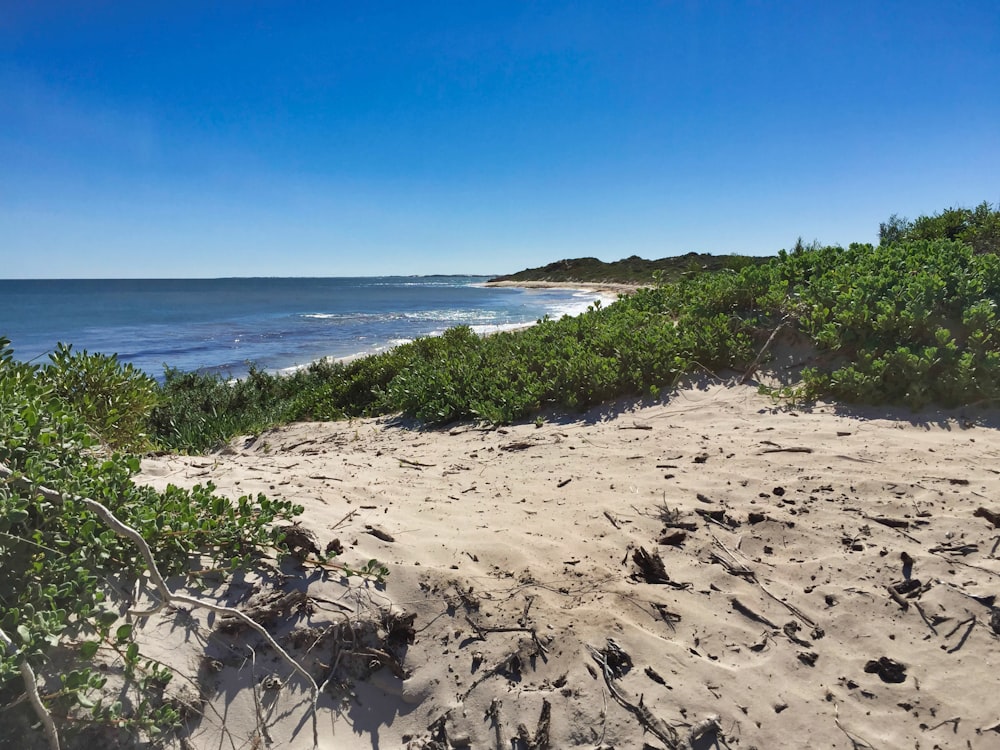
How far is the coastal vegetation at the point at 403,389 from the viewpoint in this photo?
2045mm

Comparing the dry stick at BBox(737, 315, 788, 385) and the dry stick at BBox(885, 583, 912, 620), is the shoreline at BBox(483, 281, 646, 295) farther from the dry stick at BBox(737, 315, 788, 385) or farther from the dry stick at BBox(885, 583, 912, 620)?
the dry stick at BBox(885, 583, 912, 620)

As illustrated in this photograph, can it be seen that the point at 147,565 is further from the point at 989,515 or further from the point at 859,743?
the point at 989,515

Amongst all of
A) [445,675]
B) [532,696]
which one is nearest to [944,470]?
[532,696]

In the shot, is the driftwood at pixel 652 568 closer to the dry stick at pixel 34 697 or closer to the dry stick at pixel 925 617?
the dry stick at pixel 925 617

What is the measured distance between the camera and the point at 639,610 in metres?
2.78

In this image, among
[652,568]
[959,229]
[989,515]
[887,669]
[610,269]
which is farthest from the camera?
[610,269]

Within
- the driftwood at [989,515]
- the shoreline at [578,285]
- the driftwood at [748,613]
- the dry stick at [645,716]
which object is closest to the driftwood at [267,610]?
the dry stick at [645,716]

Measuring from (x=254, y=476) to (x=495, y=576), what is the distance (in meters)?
2.15

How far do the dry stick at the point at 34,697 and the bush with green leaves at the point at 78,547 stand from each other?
34 millimetres

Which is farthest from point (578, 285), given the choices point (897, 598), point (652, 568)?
point (897, 598)

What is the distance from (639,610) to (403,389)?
478 centimetres

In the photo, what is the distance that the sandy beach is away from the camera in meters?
2.23

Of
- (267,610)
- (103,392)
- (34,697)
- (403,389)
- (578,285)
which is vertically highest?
(578,285)

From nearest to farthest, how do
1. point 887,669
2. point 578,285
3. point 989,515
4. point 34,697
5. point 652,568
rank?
1. point 34,697
2. point 887,669
3. point 652,568
4. point 989,515
5. point 578,285
